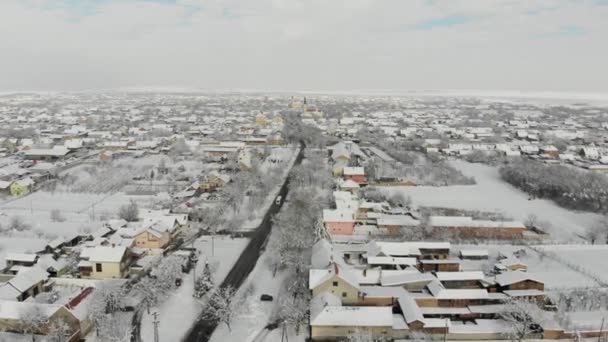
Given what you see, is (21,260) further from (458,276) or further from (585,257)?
(585,257)

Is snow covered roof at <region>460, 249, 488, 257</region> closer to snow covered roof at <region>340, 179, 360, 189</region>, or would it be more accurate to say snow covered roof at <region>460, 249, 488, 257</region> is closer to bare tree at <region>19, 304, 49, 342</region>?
snow covered roof at <region>340, 179, 360, 189</region>

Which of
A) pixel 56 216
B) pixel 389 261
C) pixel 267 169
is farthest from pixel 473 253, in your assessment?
pixel 56 216

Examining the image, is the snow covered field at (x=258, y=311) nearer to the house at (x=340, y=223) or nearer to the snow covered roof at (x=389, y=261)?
the snow covered roof at (x=389, y=261)

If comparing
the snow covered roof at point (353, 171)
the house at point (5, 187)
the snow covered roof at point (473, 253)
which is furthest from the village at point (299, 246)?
the house at point (5, 187)

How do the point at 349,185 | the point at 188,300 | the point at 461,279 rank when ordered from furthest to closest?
the point at 349,185 < the point at 461,279 < the point at 188,300

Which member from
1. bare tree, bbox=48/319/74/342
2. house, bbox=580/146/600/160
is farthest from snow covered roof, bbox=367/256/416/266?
house, bbox=580/146/600/160

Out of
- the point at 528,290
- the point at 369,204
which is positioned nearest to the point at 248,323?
the point at 528,290

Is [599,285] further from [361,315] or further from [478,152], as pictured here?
[478,152]
